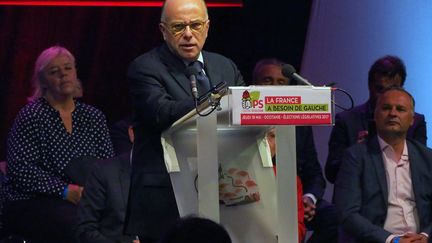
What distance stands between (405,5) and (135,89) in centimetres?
345

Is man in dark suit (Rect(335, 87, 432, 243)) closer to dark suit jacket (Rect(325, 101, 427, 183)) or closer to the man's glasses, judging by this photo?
dark suit jacket (Rect(325, 101, 427, 183))

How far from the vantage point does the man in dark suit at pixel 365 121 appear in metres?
5.39

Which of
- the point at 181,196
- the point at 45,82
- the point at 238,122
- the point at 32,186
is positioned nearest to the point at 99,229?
the point at 32,186

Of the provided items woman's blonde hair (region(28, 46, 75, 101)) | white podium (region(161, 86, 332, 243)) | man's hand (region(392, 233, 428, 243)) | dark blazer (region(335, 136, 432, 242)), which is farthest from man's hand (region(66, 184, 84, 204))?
white podium (region(161, 86, 332, 243))

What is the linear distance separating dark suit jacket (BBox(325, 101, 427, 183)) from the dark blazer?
1.42ft

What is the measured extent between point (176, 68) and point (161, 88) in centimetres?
9

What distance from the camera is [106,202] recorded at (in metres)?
4.56

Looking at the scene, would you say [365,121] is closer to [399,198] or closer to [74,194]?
[399,198]

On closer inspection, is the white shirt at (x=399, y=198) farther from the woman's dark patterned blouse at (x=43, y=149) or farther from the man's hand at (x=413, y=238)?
the woman's dark patterned blouse at (x=43, y=149)

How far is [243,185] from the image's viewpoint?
331cm

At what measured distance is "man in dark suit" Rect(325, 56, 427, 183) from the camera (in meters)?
5.39

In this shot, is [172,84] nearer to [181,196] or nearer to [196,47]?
[196,47]

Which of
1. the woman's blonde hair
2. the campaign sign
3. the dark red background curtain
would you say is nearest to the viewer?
the campaign sign

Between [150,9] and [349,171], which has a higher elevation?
[150,9]
